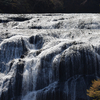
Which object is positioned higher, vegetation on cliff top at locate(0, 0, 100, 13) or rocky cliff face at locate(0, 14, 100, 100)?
vegetation on cliff top at locate(0, 0, 100, 13)

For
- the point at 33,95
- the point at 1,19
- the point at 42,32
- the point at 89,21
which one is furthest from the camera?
the point at 1,19

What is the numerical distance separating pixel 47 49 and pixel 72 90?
9.57 ft

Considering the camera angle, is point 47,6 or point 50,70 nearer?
point 50,70

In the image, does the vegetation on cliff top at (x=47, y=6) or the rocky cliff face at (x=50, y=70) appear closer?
the rocky cliff face at (x=50, y=70)

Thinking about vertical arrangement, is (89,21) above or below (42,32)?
above

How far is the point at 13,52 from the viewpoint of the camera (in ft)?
32.8

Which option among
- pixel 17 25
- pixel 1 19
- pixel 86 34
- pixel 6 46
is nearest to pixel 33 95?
pixel 6 46

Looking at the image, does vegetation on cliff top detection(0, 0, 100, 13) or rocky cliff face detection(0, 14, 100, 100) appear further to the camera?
vegetation on cliff top detection(0, 0, 100, 13)

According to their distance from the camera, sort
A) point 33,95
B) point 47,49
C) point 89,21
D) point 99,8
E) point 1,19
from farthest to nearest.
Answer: point 99,8
point 1,19
point 89,21
point 47,49
point 33,95

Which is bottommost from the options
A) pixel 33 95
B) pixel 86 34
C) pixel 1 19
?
pixel 33 95

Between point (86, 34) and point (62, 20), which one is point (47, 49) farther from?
point (62, 20)

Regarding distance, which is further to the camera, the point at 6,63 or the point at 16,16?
the point at 16,16

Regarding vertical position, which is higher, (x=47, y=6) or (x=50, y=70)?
(x=47, y=6)

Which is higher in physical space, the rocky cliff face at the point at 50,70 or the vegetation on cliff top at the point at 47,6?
the vegetation on cliff top at the point at 47,6
